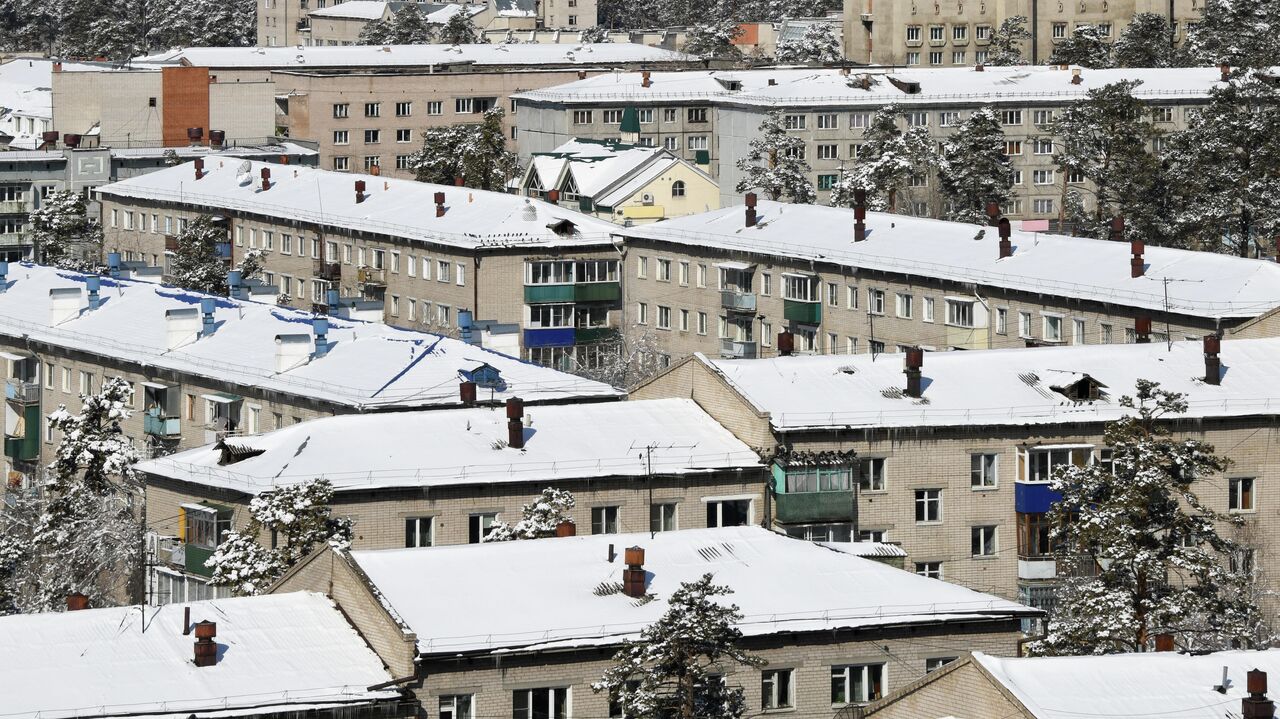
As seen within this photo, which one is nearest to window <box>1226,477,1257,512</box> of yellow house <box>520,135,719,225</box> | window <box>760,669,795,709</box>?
window <box>760,669,795,709</box>

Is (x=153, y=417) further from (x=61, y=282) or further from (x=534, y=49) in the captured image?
(x=534, y=49)

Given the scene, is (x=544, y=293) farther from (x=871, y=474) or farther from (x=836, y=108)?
(x=836, y=108)

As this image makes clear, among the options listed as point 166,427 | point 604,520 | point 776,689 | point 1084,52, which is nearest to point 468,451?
point 604,520

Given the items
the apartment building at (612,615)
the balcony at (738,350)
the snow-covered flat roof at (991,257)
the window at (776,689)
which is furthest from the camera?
the balcony at (738,350)

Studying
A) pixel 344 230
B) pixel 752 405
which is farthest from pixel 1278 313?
pixel 344 230

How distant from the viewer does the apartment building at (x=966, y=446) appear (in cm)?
7375

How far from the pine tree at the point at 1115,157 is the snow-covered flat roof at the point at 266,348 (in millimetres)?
51381

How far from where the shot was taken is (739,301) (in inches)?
4500

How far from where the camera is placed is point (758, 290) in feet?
376

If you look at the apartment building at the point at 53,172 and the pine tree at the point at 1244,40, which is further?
the pine tree at the point at 1244,40

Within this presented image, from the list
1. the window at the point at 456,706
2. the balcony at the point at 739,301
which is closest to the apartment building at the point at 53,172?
the balcony at the point at 739,301

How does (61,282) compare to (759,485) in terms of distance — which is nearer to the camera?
(759,485)

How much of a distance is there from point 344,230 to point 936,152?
37.7 meters

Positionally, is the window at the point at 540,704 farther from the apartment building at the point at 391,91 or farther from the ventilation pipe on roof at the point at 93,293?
the apartment building at the point at 391,91
